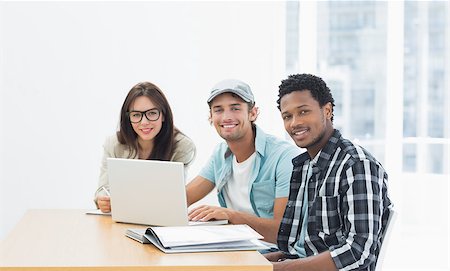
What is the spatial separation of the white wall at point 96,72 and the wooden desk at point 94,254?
2284 mm

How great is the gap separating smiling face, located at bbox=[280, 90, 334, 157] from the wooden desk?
0.46m

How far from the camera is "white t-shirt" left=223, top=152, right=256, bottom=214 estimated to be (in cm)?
298

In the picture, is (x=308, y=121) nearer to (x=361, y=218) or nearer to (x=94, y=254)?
(x=361, y=218)

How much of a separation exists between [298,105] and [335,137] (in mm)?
156

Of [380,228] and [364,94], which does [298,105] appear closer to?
[380,228]

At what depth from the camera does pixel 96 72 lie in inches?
193

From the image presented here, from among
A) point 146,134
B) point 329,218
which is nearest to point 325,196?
point 329,218

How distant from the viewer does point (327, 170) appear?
7.53ft

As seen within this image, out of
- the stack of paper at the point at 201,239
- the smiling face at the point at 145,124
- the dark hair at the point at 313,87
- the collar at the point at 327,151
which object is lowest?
the stack of paper at the point at 201,239

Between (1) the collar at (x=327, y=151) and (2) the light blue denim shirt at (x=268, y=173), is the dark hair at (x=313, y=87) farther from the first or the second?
(2) the light blue denim shirt at (x=268, y=173)

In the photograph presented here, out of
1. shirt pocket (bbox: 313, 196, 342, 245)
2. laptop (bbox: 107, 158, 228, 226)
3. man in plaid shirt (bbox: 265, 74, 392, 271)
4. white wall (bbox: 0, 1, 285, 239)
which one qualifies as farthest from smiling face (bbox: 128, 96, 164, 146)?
white wall (bbox: 0, 1, 285, 239)

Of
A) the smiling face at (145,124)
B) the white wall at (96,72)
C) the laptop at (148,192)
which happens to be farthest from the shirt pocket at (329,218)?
the white wall at (96,72)

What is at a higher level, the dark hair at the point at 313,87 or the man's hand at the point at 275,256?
the dark hair at the point at 313,87

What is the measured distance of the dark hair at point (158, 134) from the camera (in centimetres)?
333
